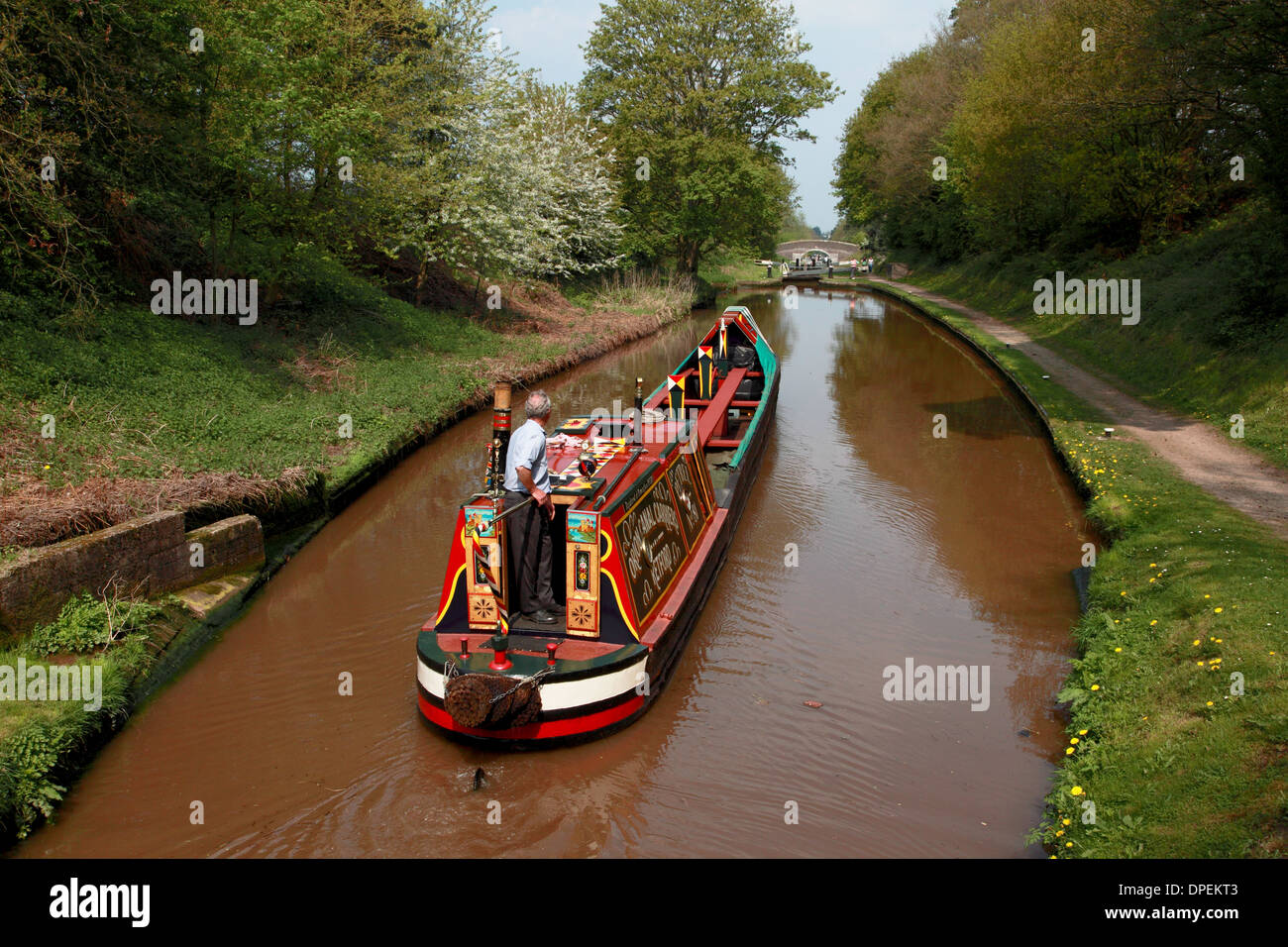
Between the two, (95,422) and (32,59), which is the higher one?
(32,59)

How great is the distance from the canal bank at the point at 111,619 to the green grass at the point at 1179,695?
6.22m

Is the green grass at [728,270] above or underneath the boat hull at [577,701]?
above

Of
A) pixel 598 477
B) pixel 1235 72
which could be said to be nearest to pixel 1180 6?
pixel 1235 72

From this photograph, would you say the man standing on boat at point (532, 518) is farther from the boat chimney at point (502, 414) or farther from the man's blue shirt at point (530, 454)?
the boat chimney at point (502, 414)

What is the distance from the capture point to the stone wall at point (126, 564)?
6.73 metres

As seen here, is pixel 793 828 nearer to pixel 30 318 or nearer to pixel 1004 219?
pixel 30 318

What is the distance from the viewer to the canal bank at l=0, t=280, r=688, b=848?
5770 mm

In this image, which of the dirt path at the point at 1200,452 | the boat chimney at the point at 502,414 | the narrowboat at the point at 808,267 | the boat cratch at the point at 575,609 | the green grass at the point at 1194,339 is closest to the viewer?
the boat chimney at the point at 502,414

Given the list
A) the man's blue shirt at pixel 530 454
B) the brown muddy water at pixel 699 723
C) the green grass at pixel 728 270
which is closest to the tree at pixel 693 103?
the green grass at pixel 728 270

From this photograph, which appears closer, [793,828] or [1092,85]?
[793,828]

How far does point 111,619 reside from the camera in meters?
7.14

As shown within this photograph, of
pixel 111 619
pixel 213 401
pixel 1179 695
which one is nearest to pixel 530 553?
pixel 111 619

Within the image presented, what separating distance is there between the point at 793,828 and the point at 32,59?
39.1ft

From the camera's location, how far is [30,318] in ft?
36.6
